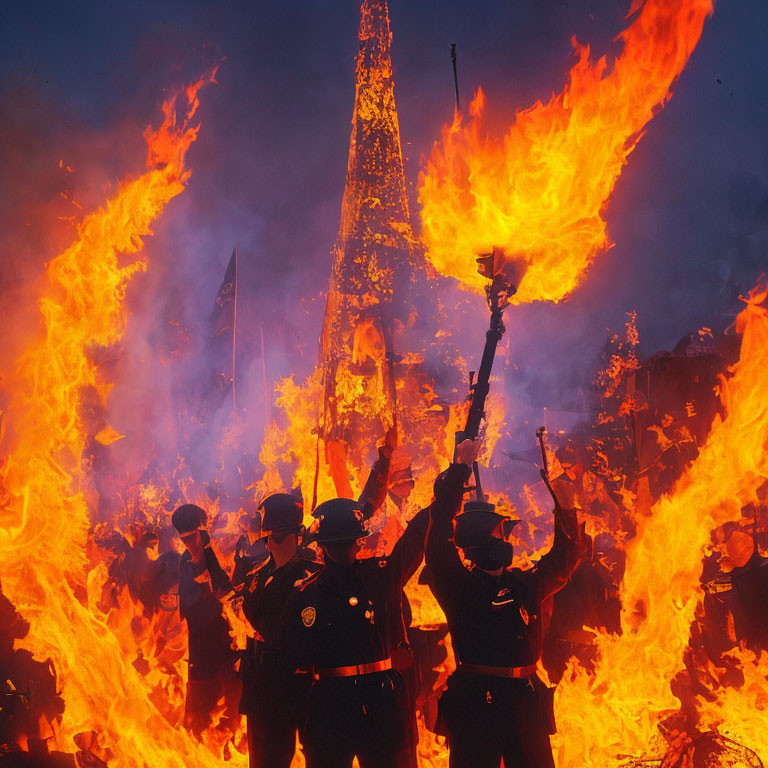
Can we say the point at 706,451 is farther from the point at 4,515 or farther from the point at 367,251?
the point at 367,251

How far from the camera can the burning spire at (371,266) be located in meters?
18.0

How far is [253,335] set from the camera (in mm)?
30047

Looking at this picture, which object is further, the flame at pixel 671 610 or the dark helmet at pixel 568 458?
the dark helmet at pixel 568 458

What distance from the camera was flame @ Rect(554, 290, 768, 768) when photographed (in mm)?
4801

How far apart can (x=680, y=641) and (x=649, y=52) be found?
5.18m

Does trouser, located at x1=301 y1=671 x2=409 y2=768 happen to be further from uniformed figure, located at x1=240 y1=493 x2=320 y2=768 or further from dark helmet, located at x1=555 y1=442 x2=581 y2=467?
dark helmet, located at x1=555 y1=442 x2=581 y2=467

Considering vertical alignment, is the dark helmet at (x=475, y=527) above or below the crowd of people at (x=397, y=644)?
above

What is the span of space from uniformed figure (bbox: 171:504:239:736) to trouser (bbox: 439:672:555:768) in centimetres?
232

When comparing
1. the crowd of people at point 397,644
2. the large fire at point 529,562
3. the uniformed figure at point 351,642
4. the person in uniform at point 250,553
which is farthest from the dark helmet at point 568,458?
the uniformed figure at point 351,642

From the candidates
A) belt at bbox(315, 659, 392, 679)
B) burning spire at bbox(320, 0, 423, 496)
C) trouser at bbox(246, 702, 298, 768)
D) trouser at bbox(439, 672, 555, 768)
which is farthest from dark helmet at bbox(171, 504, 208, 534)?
burning spire at bbox(320, 0, 423, 496)

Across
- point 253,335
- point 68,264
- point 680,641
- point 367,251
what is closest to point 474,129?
point 680,641

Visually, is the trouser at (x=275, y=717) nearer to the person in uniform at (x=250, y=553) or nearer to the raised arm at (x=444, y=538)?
the person in uniform at (x=250, y=553)

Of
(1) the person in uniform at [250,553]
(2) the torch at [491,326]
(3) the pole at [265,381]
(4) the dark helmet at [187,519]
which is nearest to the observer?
(2) the torch at [491,326]

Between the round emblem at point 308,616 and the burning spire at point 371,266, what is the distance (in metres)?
13.9
